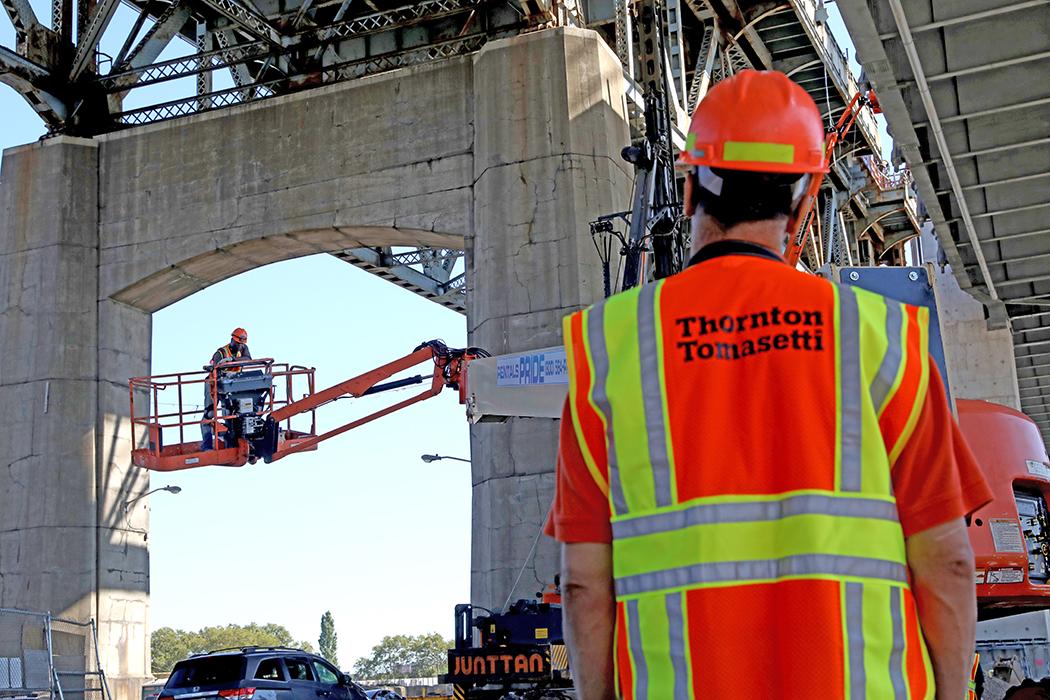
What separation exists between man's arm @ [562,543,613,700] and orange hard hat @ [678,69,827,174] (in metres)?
0.82

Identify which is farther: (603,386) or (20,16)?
(20,16)

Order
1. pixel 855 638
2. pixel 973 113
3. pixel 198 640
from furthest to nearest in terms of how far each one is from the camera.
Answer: pixel 198 640, pixel 973 113, pixel 855 638

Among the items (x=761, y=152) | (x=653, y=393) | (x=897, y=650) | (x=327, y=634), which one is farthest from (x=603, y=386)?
(x=327, y=634)

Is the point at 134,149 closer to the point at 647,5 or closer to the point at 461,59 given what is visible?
the point at 461,59

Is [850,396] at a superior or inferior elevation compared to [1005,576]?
superior

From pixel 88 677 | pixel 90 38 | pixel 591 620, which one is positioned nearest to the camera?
pixel 591 620

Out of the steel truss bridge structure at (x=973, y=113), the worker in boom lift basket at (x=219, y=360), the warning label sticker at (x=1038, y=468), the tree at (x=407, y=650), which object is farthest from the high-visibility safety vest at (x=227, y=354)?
the tree at (x=407, y=650)

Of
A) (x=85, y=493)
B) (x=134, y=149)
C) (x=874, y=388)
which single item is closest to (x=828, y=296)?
(x=874, y=388)

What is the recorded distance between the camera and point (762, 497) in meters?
2.32

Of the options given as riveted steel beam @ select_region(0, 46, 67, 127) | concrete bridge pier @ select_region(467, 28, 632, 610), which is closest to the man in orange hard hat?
concrete bridge pier @ select_region(467, 28, 632, 610)

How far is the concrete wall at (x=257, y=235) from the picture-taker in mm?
21547

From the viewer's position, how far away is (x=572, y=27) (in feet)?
76.1

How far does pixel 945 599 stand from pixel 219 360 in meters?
22.9

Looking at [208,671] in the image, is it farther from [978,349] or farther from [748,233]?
[978,349]
